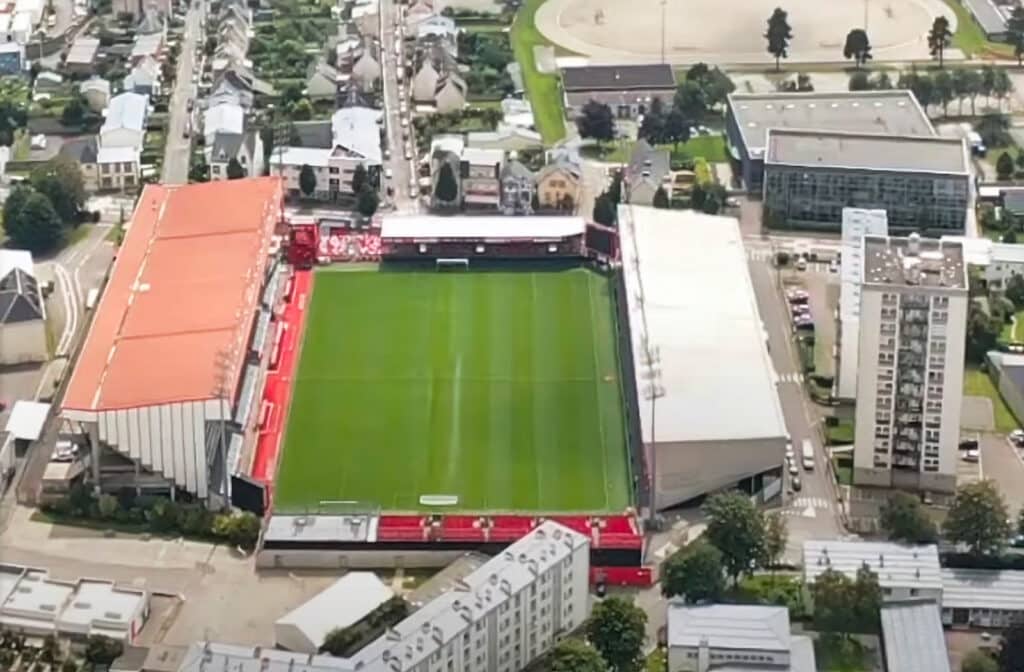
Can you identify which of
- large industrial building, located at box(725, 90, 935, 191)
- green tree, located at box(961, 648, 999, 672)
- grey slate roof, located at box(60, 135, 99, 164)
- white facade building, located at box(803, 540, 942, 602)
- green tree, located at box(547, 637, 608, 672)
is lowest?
green tree, located at box(961, 648, 999, 672)

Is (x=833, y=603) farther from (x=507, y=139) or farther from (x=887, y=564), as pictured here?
(x=507, y=139)

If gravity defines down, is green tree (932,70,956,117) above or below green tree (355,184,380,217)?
above

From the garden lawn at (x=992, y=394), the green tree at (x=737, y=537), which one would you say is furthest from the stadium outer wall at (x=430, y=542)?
the garden lawn at (x=992, y=394)

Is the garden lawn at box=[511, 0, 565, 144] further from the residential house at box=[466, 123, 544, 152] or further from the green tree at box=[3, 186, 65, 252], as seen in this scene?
the green tree at box=[3, 186, 65, 252]

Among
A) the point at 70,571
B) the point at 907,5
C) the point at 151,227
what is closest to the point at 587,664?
the point at 70,571

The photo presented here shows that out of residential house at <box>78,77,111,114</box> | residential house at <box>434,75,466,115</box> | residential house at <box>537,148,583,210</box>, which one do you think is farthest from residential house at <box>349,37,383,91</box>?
Answer: residential house at <box>537,148,583,210</box>

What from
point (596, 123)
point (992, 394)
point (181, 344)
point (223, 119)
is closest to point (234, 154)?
→ point (223, 119)
